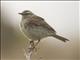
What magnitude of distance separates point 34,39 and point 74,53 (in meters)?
1.08

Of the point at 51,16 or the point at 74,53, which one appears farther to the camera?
the point at 51,16

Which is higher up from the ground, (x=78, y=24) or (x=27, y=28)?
(x=27, y=28)

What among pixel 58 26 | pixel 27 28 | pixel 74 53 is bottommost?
pixel 74 53

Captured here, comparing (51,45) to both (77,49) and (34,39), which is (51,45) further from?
(34,39)

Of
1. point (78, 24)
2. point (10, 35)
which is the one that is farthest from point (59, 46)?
point (10, 35)

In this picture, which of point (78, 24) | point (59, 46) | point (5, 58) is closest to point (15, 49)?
point (5, 58)

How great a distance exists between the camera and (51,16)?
8.36 ft

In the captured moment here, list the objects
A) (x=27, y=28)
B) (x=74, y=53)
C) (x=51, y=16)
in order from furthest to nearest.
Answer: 1. (x=51, y=16)
2. (x=74, y=53)
3. (x=27, y=28)

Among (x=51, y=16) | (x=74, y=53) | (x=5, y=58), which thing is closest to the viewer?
(x=5, y=58)

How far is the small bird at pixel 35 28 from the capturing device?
1.30m

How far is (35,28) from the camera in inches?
52.1

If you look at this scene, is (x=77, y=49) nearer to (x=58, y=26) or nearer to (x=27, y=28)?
(x=58, y=26)

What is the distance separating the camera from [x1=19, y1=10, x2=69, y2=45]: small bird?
1.30m

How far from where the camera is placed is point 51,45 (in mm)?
2439
